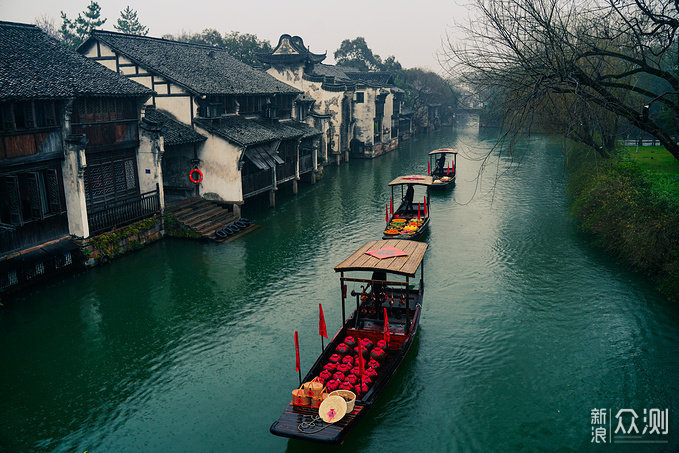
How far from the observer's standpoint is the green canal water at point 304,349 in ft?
40.9

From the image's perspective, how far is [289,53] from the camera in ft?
158

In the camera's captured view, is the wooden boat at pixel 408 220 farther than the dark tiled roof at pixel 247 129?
No

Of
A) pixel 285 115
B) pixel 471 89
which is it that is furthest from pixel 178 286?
pixel 285 115

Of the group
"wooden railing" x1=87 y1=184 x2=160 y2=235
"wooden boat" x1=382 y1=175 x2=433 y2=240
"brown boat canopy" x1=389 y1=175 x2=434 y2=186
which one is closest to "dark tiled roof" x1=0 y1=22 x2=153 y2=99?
"wooden railing" x1=87 y1=184 x2=160 y2=235

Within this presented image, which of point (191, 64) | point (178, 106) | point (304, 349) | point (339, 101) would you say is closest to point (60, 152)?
point (178, 106)

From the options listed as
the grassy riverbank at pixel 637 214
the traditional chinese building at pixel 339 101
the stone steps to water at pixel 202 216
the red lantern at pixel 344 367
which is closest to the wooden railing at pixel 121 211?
the stone steps to water at pixel 202 216

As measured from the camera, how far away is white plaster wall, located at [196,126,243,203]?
30047 millimetres

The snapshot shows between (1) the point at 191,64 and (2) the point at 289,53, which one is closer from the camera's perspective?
(1) the point at 191,64

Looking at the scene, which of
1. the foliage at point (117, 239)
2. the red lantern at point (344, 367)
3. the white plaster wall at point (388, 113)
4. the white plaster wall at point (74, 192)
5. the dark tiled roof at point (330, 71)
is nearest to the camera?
the red lantern at point (344, 367)

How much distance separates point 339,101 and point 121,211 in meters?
31.6

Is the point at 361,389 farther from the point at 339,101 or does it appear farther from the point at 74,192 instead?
the point at 339,101

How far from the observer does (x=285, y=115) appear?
41938 millimetres

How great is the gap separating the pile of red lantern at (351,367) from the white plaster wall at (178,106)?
2052cm

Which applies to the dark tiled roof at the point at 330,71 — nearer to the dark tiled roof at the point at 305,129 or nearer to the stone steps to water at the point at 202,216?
the dark tiled roof at the point at 305,129
